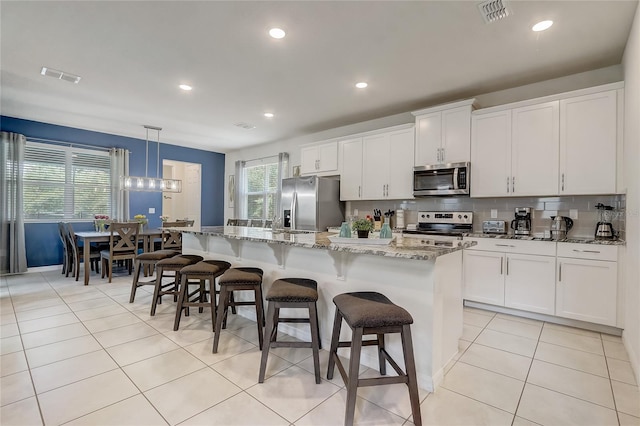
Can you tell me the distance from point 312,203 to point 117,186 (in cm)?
417

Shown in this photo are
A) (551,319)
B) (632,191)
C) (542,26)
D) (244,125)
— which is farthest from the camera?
(244,125)

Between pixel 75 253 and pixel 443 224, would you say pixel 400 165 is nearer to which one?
pixel 443 224

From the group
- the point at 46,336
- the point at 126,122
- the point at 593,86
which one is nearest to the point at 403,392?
the point at 46,336

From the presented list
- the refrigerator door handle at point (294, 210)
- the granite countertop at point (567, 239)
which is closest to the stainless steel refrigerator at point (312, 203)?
the refrigerator door handle at point (294, 210)

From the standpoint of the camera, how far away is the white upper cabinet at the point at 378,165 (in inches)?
167

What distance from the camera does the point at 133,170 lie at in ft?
20.8

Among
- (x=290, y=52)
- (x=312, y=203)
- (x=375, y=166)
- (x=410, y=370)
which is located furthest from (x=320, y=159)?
(x=410, y=370)

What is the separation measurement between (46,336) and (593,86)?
5.85m

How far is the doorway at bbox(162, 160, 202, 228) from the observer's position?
7656 mm

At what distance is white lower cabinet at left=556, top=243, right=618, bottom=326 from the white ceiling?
6.27 ft

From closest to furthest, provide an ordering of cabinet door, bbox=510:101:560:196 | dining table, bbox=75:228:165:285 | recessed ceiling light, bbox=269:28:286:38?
recessed ceiling light, bbox=269:28:286:38, cabinet door, bbox=510:101:560:196, dining table, bbox=75:228:165:285

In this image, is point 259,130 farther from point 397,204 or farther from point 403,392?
point 403,392

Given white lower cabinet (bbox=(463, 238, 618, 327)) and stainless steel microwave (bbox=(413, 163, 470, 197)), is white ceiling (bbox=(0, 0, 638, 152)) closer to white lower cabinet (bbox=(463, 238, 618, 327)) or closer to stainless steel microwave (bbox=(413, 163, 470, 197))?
stainless steel microwave (bbox=(413, 163, 470, 197))

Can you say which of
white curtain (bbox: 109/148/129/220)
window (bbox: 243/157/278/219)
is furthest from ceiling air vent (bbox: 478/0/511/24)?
white curtain (bbox: 109/148/129/220)
